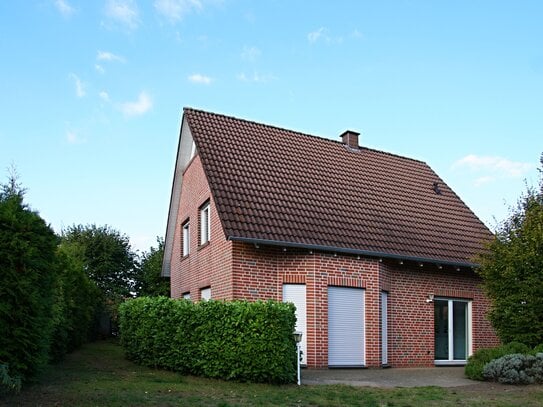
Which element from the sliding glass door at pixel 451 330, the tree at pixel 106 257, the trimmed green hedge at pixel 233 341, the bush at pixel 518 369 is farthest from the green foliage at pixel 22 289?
the tree at pixel 106 257

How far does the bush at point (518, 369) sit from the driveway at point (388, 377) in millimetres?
651

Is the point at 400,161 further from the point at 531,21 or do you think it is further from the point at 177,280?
the point at 531,21

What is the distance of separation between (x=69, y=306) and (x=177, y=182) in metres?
6.95

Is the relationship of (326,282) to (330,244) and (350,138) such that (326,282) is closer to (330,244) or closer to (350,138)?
(330,244)

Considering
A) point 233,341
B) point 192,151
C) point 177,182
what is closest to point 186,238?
point 177,182

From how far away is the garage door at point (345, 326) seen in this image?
52.4 feet

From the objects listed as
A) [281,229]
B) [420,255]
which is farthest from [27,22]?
[420,255]

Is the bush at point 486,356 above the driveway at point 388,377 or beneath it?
above

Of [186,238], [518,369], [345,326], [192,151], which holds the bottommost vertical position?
[518,369]

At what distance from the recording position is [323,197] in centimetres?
1803

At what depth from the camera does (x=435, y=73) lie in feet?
48.0

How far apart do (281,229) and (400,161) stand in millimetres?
9122

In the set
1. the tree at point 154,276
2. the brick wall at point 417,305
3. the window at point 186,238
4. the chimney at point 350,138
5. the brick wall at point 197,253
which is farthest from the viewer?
the tree at point 154,276

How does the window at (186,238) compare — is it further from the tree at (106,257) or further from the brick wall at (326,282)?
the tree at (106,257)
